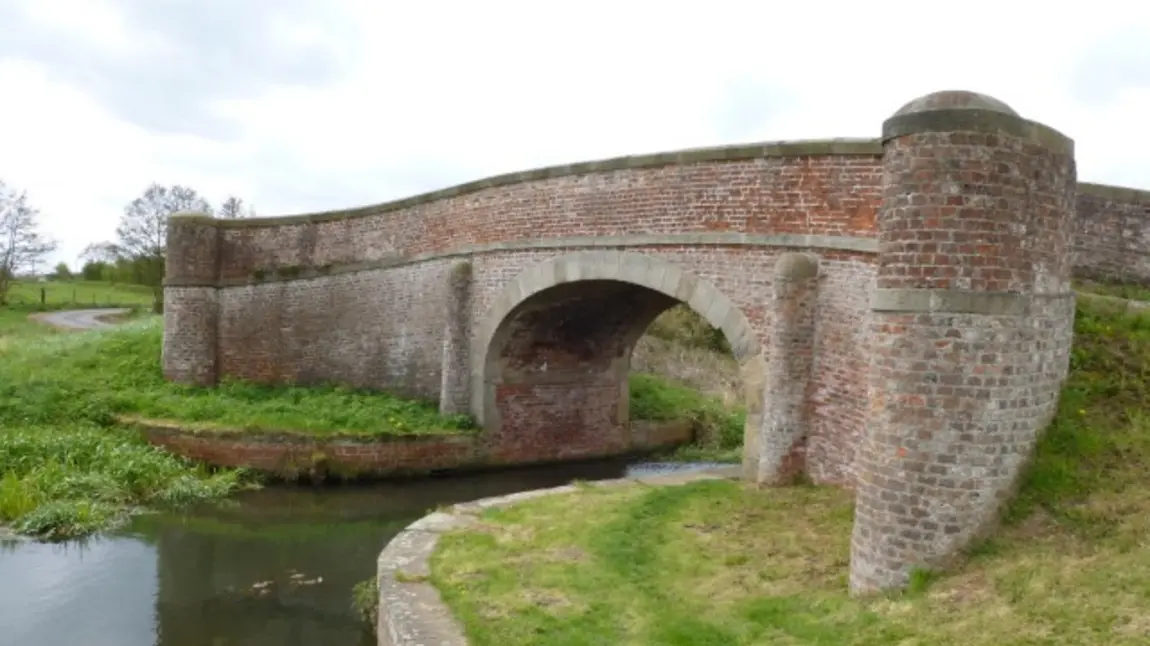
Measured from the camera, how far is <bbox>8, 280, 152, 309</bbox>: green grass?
36906mm

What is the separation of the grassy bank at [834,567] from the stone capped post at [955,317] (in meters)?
0.30

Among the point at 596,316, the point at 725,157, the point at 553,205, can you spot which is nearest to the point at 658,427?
the point at 596,316

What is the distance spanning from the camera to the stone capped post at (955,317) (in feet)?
16.0

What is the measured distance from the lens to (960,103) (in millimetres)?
4871

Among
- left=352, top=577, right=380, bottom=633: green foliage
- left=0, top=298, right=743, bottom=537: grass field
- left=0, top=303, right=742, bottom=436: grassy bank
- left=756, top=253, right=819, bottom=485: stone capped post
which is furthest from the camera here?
left=0, top=303, right=742, bottom=436: grassy bank

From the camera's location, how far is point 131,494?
11.0m

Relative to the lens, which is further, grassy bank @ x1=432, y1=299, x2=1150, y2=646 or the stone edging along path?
the stone edging along path

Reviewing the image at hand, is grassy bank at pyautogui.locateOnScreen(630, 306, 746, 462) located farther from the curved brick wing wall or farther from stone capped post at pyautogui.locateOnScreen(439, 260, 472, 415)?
the curved brick wing wall

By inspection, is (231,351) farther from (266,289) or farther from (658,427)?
(658,427)

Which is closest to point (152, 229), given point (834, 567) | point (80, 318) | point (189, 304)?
point (80, 318)

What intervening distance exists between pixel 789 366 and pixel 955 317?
3.54 metres

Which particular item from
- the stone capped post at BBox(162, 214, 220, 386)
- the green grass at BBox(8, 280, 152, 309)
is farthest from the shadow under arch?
the green grass at BBox(8, 280, 152, 309)

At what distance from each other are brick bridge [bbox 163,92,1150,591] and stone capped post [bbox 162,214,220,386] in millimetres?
39

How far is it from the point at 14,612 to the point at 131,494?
3674 millimetres
